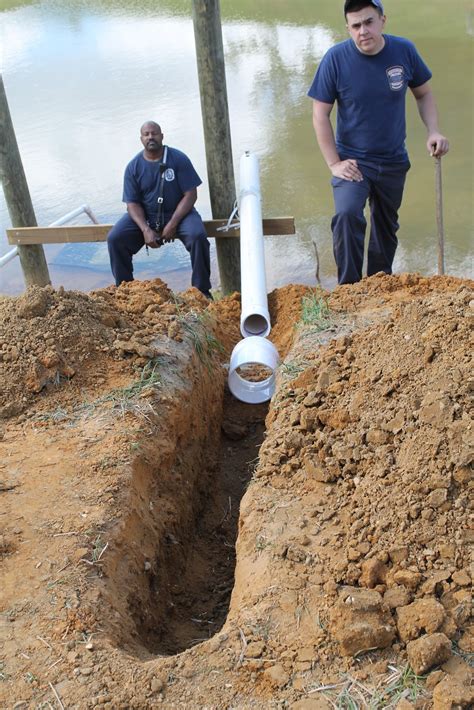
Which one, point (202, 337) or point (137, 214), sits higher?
point (137, 214)

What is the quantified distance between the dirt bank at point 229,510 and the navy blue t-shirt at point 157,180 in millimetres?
1450

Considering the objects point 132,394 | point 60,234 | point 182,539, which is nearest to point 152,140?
point 60,234

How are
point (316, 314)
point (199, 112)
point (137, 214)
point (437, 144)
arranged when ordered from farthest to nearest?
point (199, 112) < point (137, 214) < point (437, 144) < point (316, 314)

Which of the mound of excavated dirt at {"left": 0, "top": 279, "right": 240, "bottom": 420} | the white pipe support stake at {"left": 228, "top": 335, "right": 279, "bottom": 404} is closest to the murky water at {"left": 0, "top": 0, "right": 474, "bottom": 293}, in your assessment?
the white pipe support stake at {"left": 228, "top": 335, "right": 279, "bottom": 404}

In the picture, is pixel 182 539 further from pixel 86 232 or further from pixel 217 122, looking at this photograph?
pixel 217 122

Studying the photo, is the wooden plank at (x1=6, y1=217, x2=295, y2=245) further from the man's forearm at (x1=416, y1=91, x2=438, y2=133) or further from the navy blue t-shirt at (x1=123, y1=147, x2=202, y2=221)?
the man's forearm at (x1=416, y1=91, x2=438, y2=133)

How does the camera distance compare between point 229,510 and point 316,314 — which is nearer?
point 229,510

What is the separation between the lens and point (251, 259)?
5.17 m

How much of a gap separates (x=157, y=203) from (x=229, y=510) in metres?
2.79

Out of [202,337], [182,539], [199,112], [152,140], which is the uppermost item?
[152,140]

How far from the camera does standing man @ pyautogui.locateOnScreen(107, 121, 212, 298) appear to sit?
573 centimetres

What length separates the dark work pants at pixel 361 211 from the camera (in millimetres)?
4887

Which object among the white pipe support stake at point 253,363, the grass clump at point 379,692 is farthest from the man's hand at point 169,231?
the grass clump at point 379,692

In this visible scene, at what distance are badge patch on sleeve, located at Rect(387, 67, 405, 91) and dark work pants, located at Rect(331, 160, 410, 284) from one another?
Result: 50 cm
